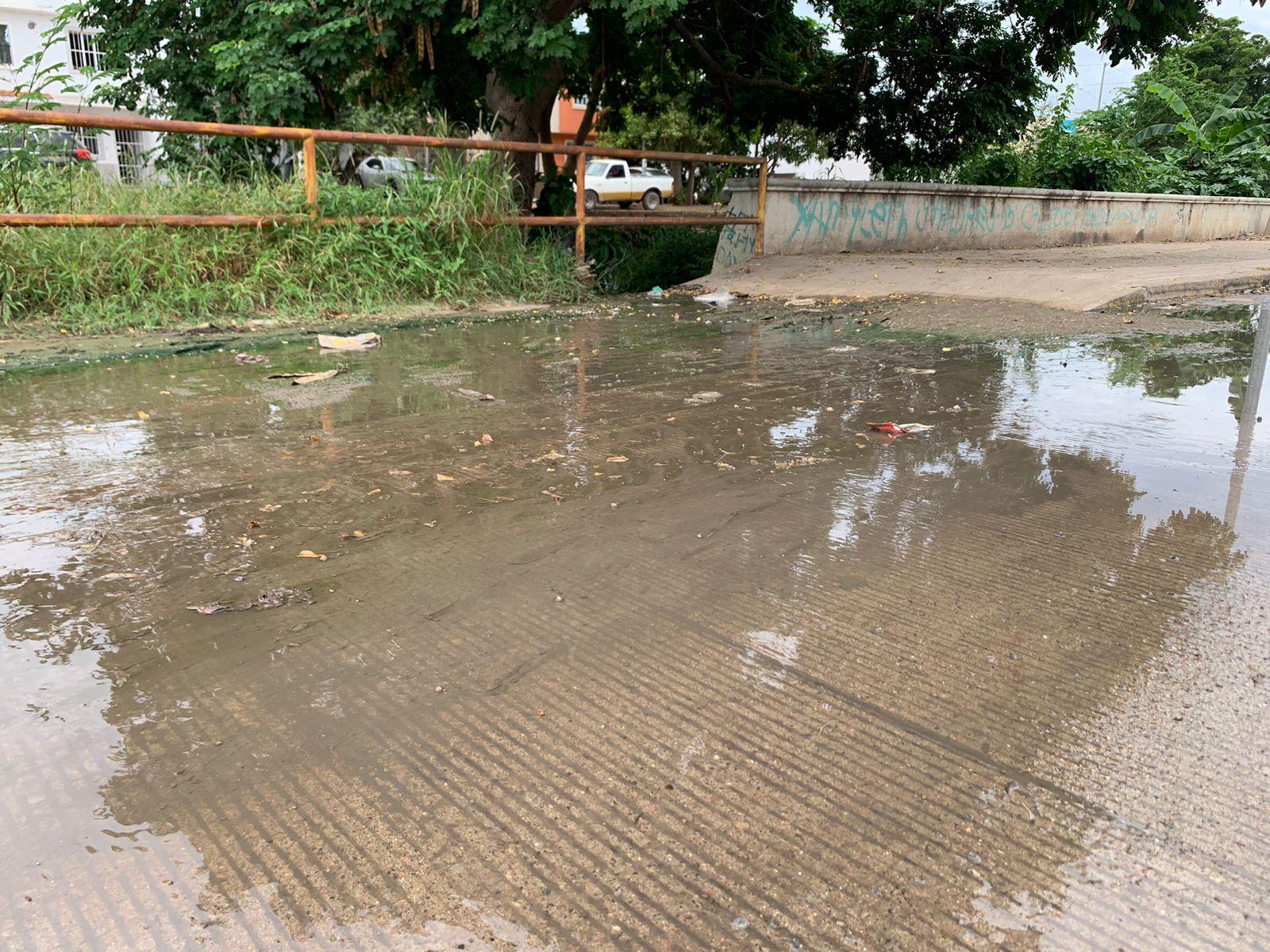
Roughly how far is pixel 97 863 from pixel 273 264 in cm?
707

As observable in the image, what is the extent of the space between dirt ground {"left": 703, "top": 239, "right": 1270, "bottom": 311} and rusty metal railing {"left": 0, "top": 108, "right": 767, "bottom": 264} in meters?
1.60

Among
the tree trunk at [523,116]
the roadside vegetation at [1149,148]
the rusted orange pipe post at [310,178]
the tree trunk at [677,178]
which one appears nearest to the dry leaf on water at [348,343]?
the rusted orange pipe post at [310,178]

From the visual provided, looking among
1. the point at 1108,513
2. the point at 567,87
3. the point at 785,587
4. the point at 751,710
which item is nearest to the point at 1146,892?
the point at 751,710

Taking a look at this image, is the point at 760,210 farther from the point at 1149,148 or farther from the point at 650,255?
the point at 1149,148

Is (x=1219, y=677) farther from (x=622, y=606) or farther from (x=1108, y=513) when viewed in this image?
(x=622, y=606)

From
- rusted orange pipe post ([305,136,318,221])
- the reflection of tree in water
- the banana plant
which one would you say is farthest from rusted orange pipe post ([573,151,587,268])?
the banana plant

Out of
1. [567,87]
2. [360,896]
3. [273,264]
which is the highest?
[567,87]

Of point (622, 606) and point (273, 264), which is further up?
point (273, 264)

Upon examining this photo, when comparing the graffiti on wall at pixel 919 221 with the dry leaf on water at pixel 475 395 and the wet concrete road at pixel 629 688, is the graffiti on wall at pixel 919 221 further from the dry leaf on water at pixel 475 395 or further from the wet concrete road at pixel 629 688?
the wet concrete road at pixel 629 688

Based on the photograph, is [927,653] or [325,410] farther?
[325,410]

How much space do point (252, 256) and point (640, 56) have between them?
7728 mm

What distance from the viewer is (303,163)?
8.47 metres

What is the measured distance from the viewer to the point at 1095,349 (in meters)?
7.03

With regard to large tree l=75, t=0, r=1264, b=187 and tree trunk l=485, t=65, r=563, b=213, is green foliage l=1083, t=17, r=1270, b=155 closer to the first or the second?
large tree l=75, t=0, r=1264, b=187
